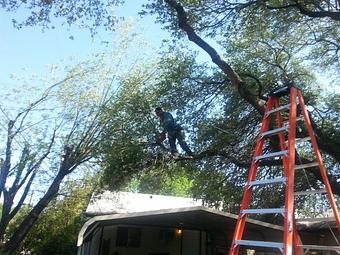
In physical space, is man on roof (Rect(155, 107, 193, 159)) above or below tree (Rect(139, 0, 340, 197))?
below

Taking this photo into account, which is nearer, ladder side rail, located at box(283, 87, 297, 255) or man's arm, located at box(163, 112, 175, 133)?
ladder side rail, located at box(283, 87, 297, 255)

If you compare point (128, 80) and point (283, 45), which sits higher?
point (128, 80)

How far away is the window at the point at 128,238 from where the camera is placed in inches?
622

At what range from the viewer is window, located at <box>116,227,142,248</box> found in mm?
15805

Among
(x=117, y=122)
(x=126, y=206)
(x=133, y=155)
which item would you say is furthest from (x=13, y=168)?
(x=133, y=155)

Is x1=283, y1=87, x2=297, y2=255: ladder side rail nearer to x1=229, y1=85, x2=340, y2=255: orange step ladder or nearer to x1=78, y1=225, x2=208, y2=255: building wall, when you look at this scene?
x1=229, y1=85, x2=340, y2=255: orange step ladder

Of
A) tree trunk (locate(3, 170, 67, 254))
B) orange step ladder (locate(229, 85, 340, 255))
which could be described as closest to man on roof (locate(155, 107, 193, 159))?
orange step ladder (locate(229, 85, 340, 255))

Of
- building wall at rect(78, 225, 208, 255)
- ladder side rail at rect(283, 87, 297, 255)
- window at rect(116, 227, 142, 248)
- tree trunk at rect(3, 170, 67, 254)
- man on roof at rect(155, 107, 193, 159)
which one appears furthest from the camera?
tree trunk at rect(3, 170, 67, 254)

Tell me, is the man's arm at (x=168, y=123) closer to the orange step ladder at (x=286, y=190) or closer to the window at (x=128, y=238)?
the orange step ladder at (x=286, y=190)

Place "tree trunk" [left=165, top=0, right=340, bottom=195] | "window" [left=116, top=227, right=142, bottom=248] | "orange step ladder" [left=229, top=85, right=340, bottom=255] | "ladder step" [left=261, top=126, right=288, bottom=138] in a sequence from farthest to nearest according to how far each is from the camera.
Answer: "window" [left=116, top=227, right=142, bottom=248]
"tree trunk" [left=165, top=0, right=340, bottom=195]
"ladder step" [left=261, top=126, right=288, bottom=138]
"orange step ladder" [left=229, top=85, right=340, bottom=255]

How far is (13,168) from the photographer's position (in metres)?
19.0

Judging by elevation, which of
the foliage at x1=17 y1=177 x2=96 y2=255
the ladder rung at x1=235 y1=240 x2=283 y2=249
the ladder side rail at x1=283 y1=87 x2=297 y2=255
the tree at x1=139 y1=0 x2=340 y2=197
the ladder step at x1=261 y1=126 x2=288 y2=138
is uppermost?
the tree at x1=139 y1=0 x2=340 y2=197

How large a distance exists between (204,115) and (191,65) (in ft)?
5.16

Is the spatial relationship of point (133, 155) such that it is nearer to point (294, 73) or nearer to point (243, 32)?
point (243, 32)
